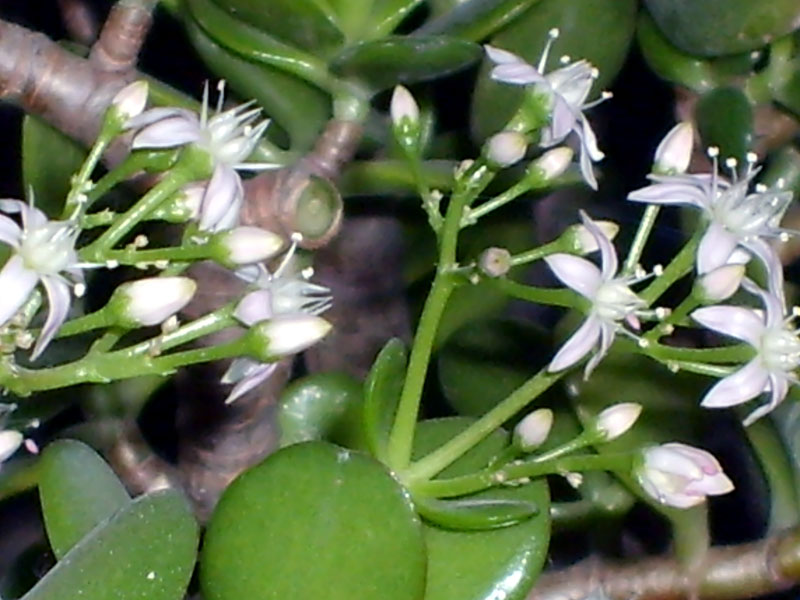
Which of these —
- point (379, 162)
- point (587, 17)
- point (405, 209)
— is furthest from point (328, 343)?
point (587, 17)

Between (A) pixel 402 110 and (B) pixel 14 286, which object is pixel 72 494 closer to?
(B) pixel 14 286

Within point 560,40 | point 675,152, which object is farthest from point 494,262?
point 560,40

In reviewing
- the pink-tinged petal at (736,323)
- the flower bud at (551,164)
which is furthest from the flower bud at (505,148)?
the pink-tinged petal at (736,323)

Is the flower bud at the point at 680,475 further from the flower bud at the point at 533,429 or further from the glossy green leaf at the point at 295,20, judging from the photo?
the glossy green leaf at the point at 295,20

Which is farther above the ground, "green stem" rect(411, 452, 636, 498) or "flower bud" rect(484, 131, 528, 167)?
"flower bud" rect(484, 131, 528, 167)

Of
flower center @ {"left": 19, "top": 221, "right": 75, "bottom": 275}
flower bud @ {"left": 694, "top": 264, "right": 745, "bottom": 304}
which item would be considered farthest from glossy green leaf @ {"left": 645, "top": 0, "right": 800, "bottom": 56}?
flower center @ {"left": 19, "top": 221, "right": 75, "bottom": 275}

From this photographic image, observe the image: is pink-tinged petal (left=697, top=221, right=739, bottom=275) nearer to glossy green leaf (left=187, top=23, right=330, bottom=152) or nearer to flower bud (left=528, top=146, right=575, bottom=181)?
flower bud (left=528, top=146, right=575, bottom=181)
